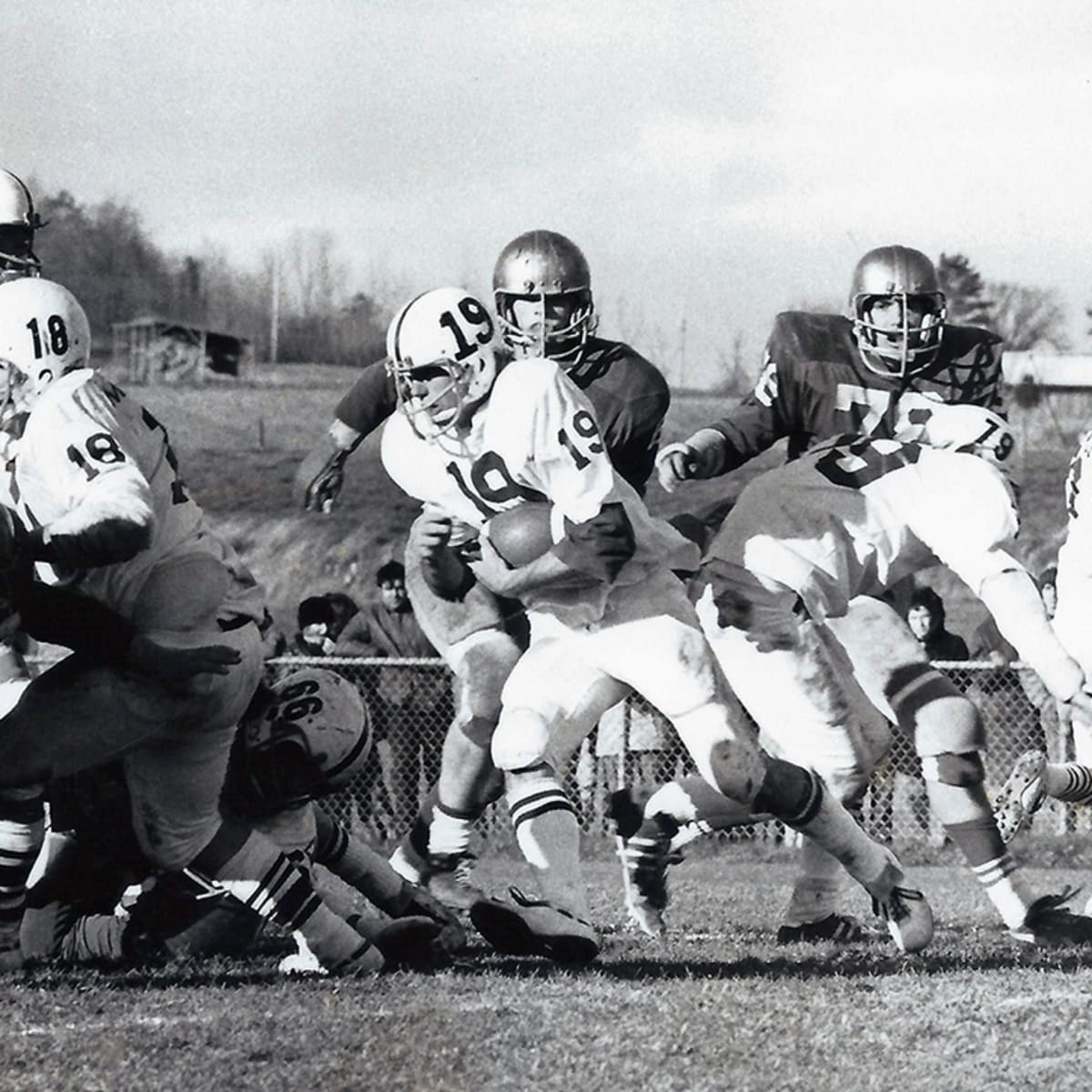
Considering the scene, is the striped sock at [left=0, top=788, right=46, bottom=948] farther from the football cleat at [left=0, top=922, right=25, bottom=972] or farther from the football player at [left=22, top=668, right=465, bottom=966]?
A: the football player at [left=22, top=668, right=465, bottom=966]

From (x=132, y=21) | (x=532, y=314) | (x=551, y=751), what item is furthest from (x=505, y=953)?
(x=132, y=21)

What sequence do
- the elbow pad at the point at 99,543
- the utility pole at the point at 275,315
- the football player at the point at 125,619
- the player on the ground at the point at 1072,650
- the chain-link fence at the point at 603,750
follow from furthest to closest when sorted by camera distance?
the utility pole at the point at 275,315 → the chain-link fence at the point at 603,750 → the player on the ground at the point at 1072,650 → the football player at the point at 125,619 → the elbow pad at the point at 99,543

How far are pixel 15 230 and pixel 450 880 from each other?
6.49 feet

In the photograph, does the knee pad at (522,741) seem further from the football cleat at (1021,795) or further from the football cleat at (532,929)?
the football cleat at (1021,795)

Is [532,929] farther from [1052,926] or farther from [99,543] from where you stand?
[1052,926]

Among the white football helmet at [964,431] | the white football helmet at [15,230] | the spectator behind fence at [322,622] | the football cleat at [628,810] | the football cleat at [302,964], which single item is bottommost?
the spectator behind fence at [322,622]

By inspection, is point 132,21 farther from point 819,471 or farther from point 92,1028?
point 92,1028

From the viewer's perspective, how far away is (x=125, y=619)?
12.9ft

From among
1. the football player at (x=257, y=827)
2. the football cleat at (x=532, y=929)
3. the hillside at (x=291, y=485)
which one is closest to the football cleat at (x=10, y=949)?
the football player at (x=257, y=827)

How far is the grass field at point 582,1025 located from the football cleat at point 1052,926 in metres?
0.14

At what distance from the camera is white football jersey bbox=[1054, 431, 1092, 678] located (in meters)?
4.98

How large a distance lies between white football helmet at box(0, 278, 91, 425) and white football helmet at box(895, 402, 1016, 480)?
6.20 feet

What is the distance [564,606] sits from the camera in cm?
400

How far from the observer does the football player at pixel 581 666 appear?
12.6 ft
